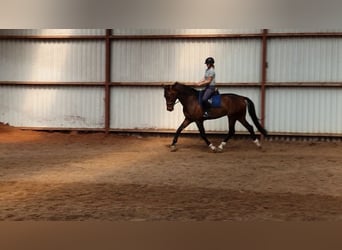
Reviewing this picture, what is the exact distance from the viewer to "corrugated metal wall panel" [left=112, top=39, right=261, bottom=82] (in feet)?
42.7

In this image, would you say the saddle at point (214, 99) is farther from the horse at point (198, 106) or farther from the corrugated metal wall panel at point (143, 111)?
the corrugated metal wall panel at point (143, 111)

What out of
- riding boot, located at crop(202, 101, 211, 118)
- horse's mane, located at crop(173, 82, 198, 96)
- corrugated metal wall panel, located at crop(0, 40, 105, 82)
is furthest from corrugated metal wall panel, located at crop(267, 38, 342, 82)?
corrugated metal wall panel, located at crop(0, 40, 105, 82)

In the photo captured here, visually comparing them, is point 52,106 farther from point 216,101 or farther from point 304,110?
point 304,110

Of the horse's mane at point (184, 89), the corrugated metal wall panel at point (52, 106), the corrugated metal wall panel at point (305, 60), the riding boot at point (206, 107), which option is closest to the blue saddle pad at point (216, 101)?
the riding boot at point (206, 107)

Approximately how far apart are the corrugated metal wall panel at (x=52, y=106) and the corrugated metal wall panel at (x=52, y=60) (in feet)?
1.11

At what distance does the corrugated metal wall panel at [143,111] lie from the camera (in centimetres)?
1352

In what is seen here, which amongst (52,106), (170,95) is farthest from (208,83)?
(52,106)

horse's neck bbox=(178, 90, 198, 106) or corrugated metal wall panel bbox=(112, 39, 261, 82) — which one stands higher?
corrugated metal wall panel bbox=(112, 39, 261, 82)

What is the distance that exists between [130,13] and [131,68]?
1171 cm

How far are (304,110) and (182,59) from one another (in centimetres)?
345

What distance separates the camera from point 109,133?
1386cm

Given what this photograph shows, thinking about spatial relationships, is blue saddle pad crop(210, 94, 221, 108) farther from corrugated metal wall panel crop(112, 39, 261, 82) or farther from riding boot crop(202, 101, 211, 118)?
corrugated metal wall panel crop(112, 39, 261, 82)

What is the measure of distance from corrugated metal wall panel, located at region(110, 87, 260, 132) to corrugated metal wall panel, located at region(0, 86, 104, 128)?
458 mm

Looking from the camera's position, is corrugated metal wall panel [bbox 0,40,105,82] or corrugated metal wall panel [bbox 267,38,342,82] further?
corrugated metal wall panel [bbox 0,40,105,82]
